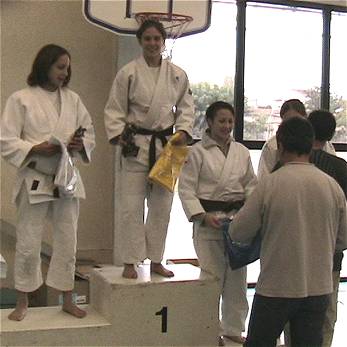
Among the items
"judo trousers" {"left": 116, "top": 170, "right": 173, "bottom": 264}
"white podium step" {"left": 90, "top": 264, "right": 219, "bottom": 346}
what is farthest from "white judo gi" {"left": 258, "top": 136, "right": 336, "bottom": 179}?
"white podium step" {"left": 90, "top": 264, "right": 219, "bottom": 346}

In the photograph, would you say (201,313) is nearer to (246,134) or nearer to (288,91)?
(246,134)

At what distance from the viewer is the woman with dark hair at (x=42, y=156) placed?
8.67 feet

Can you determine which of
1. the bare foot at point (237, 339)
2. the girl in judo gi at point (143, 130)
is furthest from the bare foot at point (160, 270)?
the bare foot at point (237, 339)

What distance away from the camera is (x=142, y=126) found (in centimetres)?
293

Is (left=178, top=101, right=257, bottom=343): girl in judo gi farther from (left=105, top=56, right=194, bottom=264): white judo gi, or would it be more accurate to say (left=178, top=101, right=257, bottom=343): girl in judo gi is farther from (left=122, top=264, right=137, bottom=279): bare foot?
(left=122, top=264, right=137, bottom=279): bare foot

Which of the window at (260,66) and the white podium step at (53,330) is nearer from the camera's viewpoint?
the white podium step at (53,330)

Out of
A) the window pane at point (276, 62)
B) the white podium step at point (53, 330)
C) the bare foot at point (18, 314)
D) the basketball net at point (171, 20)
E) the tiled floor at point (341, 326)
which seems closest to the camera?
the white podium step at point (53, 330)

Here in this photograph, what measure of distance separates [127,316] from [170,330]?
22 centimetres

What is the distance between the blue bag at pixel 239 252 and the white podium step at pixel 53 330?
2.15ft

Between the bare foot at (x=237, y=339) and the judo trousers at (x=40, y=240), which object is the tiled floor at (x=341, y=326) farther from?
the judo trousers at (x=40, y=240)

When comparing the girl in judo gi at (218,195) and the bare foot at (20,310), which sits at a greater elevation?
the girl in judo gi at (218,195)

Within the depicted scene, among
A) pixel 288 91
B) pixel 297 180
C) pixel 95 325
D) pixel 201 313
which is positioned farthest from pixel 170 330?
pixel 288 91

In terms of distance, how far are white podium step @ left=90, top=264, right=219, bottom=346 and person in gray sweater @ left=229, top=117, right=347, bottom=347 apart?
65 cm

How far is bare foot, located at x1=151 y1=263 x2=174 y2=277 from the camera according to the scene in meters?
3.02
